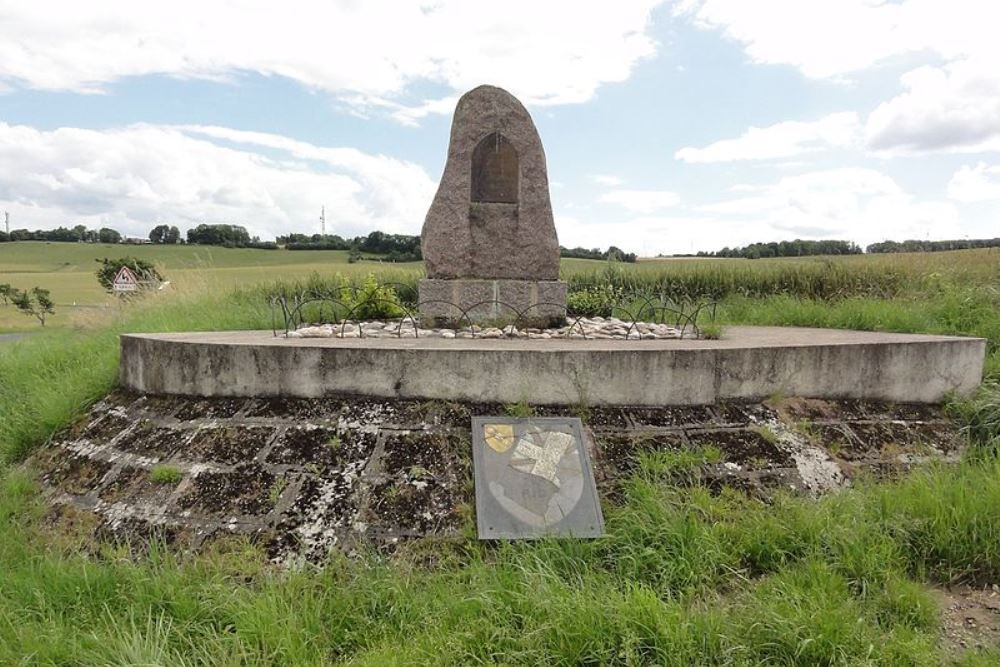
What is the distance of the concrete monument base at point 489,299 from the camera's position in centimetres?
599

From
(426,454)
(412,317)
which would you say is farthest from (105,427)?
(412,317)

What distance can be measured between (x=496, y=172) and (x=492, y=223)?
0.53 meters

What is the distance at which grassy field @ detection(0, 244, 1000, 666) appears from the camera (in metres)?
2.06

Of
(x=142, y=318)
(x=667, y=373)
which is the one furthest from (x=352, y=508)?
(x=142, y=318)

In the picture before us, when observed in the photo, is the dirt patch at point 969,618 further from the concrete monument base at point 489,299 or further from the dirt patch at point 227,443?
the concrete monument base at point 489,299

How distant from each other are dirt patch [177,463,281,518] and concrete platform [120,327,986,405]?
578 millimetres

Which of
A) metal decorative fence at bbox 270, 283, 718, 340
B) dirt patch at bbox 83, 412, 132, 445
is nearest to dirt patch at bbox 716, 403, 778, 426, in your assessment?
metal decorative fence at bbox 270, 283, 718, 340

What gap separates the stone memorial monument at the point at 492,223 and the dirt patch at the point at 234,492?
3115mm

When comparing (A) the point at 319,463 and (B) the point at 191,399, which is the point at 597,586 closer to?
(A) the point at 319,463

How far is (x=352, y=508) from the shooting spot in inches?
113

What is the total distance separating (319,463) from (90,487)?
50.0 inches

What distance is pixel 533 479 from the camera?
9.87ft

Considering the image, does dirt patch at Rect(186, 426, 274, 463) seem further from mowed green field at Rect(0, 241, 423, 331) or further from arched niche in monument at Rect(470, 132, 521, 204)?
mowed green field at Rect(0, 241, 423, 331)

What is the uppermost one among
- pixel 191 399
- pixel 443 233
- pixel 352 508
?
pixel 443 233
